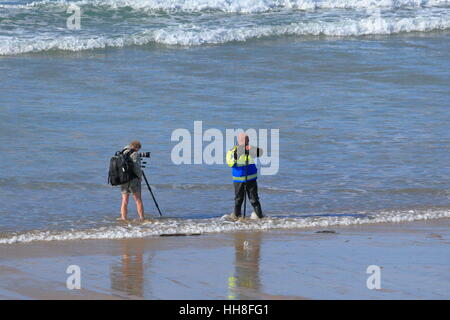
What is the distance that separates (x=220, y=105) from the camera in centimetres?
2003

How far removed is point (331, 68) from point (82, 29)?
322 inches

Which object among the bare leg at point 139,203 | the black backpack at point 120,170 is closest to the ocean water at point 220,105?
the bare leg at point 139,203

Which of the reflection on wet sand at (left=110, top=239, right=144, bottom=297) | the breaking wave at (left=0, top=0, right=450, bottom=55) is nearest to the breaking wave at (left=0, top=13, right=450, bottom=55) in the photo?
the breaking wave at (left=0, top=0, right=450, bottom=55)

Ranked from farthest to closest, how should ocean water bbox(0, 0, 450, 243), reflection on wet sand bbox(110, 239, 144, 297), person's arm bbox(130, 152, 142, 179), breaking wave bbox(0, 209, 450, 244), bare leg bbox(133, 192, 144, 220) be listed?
ocean water bbox(0, 0, 450, 243) → bare leg bbox(133, 192, 144, 220) → person's arm bbox(130, 152, 142, 179) → breaking wave bbox(0, 209, 450, 244) → reflection on wet sand bbox(110, 239, 144, 297)

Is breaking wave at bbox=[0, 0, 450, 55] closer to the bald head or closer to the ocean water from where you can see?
the ocean water

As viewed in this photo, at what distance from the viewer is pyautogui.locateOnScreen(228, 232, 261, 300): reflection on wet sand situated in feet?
31.3

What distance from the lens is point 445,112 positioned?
66.2 feet

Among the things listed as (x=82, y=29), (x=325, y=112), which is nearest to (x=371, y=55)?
(x=325, y=112)

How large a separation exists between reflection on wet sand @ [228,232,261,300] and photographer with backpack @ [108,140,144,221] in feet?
5.48

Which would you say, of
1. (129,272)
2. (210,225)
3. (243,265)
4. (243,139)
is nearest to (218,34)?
(243,139)

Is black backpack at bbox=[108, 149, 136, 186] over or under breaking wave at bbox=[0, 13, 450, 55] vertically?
under

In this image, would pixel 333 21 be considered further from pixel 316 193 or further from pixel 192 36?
pixel 316 193

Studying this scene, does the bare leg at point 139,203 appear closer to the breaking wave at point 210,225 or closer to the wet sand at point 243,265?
the breaking wave at point 210,225

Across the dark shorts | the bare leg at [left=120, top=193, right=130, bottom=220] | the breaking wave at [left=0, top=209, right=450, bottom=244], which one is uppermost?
the dark shorts
